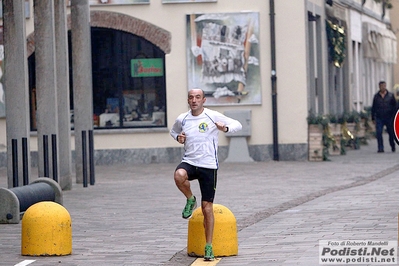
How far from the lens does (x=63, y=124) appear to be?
18469 mm

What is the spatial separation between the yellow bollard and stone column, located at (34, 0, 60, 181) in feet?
22.8

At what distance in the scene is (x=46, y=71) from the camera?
Result: 56.6 ft

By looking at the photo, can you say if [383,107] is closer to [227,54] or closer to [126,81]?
[227,54]

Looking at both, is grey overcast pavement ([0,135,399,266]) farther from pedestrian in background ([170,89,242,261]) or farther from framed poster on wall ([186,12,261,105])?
framed poster on wall ([186,12,261,105])

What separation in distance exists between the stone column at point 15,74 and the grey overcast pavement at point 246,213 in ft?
4.16

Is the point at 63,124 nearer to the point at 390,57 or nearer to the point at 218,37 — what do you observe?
the point at 218,37

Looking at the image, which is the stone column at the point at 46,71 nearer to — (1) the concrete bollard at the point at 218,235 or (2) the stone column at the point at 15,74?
(2) the stone column at the point at 15,74

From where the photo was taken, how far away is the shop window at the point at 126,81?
81.4 ft

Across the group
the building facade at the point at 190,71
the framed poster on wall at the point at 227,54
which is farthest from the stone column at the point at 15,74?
the framed poster on wall at the point at 227,54

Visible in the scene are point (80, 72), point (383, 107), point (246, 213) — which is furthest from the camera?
point (383, 107)

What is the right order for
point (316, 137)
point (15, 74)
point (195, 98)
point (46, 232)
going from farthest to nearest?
point (316, 137), point (15, 74), point (46, 232), point (195, 98)

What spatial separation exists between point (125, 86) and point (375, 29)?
17.0 m

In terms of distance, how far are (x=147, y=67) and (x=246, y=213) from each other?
1143 cm
